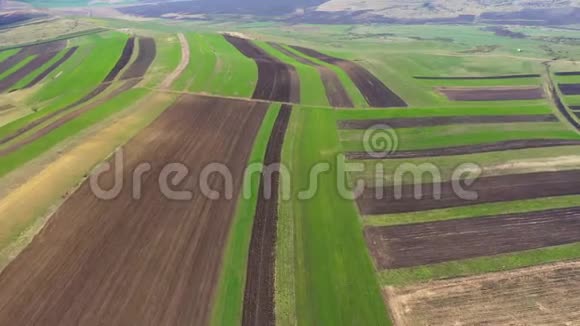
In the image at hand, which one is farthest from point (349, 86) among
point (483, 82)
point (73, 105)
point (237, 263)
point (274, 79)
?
point (237, 263)

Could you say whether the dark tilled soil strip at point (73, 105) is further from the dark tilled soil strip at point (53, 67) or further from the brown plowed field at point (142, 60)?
the dark tilled soil strip at point (53, 67)

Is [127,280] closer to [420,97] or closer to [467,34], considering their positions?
[420,97]

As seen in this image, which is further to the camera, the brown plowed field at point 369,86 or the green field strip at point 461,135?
the brown plowed field at point 369,86

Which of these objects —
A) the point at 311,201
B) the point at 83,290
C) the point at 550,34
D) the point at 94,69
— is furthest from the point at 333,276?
the point at 550,34

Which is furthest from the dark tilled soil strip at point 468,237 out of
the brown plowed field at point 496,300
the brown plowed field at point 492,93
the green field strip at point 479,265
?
the brown plowed field at point 492,93

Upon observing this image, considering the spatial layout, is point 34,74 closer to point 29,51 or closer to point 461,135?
point 29,51

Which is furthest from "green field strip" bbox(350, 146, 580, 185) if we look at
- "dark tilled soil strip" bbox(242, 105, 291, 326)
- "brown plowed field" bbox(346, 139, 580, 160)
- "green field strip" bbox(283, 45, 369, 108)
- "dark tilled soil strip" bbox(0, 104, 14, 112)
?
"dark tilled soil strip" bbox(0, 104, 14, 112)
